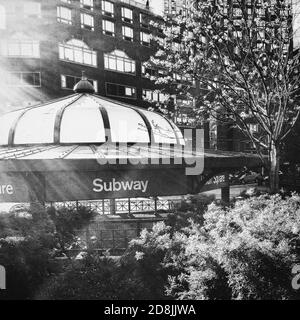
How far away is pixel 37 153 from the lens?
982 cm

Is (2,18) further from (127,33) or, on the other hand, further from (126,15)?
(126,15)

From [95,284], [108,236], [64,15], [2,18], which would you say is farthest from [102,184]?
[64,15]

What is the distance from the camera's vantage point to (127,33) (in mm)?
42406

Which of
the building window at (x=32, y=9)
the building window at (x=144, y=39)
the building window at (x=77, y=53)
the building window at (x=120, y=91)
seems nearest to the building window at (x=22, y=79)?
the building window at (x=77, y=53)

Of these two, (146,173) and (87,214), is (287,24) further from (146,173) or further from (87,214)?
(87,214)

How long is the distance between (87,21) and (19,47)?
9.40 metres

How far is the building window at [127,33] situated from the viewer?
138 ft

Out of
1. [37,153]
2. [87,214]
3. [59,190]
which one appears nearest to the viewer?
[59,190]

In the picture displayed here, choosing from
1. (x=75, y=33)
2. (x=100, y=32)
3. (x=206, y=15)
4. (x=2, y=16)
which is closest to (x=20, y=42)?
(x=2, y=16)

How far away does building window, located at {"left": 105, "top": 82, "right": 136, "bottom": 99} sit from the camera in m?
40.1

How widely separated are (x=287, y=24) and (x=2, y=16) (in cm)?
3081

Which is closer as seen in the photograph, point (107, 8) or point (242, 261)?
point (242, 261)

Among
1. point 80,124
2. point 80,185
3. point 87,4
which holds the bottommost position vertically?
point 80,185

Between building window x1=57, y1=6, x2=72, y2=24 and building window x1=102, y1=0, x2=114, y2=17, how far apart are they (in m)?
5.26
